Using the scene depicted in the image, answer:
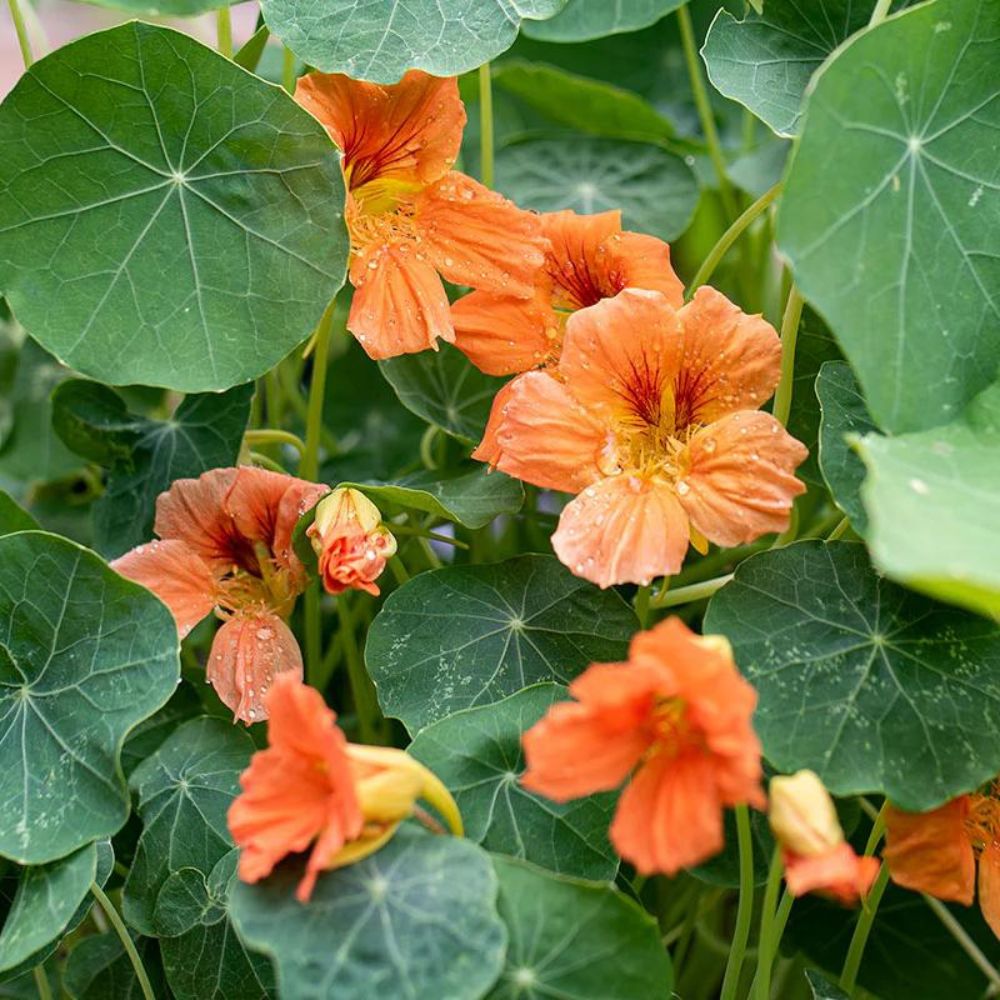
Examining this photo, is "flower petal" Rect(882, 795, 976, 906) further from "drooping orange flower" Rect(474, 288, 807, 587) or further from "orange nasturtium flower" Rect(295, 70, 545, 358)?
"orange nasturtium flower" Rect(295, 70, 545, 358)

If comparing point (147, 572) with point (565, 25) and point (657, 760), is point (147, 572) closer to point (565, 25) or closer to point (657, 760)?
point (657, 760)

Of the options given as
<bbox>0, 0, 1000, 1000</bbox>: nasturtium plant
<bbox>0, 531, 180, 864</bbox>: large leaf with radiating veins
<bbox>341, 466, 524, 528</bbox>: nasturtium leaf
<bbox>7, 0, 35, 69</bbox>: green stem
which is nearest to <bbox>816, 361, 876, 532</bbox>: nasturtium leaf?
<bbox>0, 0, 1000, 1000</bbox>: nasturtium plant

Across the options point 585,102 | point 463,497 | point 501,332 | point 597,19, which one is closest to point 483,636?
point 463,497

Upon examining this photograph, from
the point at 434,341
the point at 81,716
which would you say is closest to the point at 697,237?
the point at 434,341

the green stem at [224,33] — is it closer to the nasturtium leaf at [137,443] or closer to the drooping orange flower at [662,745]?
the nasturtium leaf at [137,443]

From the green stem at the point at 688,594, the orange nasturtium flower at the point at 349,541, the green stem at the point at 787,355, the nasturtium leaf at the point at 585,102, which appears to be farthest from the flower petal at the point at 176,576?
the nasturtium leaf at the point at 585,102

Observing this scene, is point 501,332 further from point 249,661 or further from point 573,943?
point 573,943
